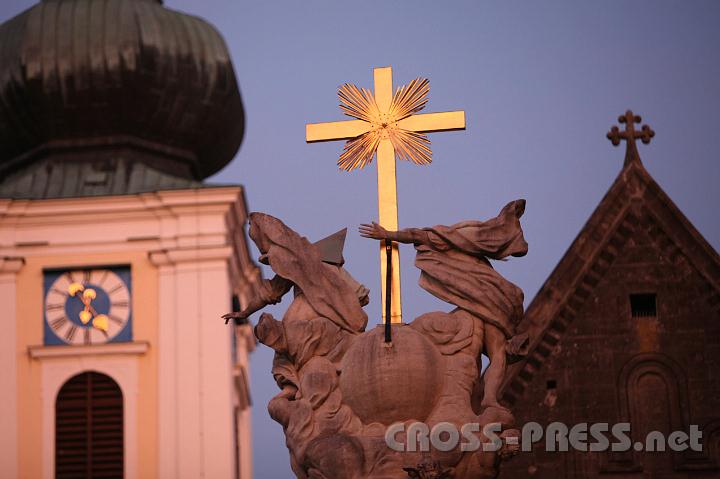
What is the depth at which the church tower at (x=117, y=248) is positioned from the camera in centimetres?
4147

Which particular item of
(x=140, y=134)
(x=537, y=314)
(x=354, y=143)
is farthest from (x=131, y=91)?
(x=354, y=143)

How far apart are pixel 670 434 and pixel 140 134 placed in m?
18.3

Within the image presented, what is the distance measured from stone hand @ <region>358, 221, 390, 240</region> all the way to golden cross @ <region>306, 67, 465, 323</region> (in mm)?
641

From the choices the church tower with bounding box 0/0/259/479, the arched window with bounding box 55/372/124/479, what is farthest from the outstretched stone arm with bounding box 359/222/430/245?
the arched window with bounding box 55/372/124/479

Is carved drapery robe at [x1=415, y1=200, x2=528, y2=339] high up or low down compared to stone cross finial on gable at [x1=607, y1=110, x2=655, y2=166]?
down

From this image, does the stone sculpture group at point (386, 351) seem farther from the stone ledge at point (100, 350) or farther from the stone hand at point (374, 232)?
the stone ledge at point (100, 350)

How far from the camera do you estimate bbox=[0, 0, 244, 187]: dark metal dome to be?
43.2m

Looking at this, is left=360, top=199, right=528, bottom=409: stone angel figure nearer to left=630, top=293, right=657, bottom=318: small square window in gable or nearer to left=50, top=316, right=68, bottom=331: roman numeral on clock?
left=630, top=293, right=657, bottom=318: small square window in gable

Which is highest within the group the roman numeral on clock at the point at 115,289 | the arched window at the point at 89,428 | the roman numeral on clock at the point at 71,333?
the roman numeral on clock at the point at 115,289

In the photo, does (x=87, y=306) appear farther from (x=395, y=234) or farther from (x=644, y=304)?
(x=395, y=234)

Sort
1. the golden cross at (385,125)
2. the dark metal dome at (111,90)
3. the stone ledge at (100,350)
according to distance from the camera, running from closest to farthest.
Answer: the golden cross at (385,125), the stone ledge at (100,350), the dark metal dome at (111,90)

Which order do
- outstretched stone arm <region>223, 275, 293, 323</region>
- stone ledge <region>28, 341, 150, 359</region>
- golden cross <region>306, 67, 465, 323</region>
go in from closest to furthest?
1. outstretched stone arm <region>223, 275, 293, 323</region>
2. golden cross <region>306, 67, 465, 323</region>
3. stone ledge <region>28, 341, 150, 359</region>

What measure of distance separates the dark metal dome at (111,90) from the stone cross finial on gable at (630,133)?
53.0ft

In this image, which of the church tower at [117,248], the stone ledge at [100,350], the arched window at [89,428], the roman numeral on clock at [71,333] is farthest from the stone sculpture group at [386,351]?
the roman numeral on clock at [71,333]
